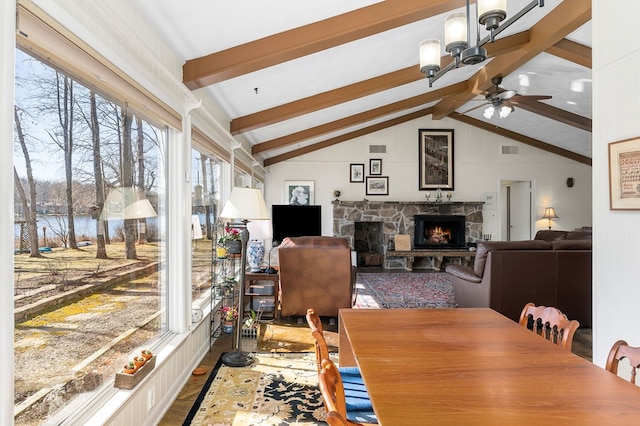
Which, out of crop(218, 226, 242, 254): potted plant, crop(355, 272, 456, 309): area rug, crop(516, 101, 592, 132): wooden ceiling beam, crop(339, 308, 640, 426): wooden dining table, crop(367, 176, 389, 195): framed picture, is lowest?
crop(355, 272, 456, 309): area rug

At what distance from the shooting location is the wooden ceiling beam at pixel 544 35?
368 cm

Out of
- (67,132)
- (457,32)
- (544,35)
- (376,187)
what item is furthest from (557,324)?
(376,187)

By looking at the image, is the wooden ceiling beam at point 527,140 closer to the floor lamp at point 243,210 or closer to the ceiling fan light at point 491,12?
the floor lamp at point 243,210

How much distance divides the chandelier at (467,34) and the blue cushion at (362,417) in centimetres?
190

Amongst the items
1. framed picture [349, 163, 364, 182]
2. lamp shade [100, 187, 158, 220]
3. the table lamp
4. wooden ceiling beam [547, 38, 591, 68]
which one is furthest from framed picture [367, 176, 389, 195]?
lamp shade [100, 187, 158, 220]

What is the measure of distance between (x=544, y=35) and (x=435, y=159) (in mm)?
4151

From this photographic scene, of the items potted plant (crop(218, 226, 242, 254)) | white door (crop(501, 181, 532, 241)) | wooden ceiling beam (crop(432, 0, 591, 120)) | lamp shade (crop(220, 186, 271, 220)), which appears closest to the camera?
lamp shade (crop(220, 186, 271, 220))

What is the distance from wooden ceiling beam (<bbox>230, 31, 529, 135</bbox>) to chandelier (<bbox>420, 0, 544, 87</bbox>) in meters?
2.12

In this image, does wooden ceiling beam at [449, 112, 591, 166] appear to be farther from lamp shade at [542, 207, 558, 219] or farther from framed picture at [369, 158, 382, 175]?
framed picture at [369, 158, 382, 175]

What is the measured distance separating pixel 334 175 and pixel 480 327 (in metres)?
6.62

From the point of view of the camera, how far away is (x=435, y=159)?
8.32 m

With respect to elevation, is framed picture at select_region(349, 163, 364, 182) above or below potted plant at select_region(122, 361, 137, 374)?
above

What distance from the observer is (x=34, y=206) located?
1.34 meters

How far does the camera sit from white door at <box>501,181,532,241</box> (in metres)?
8.61
